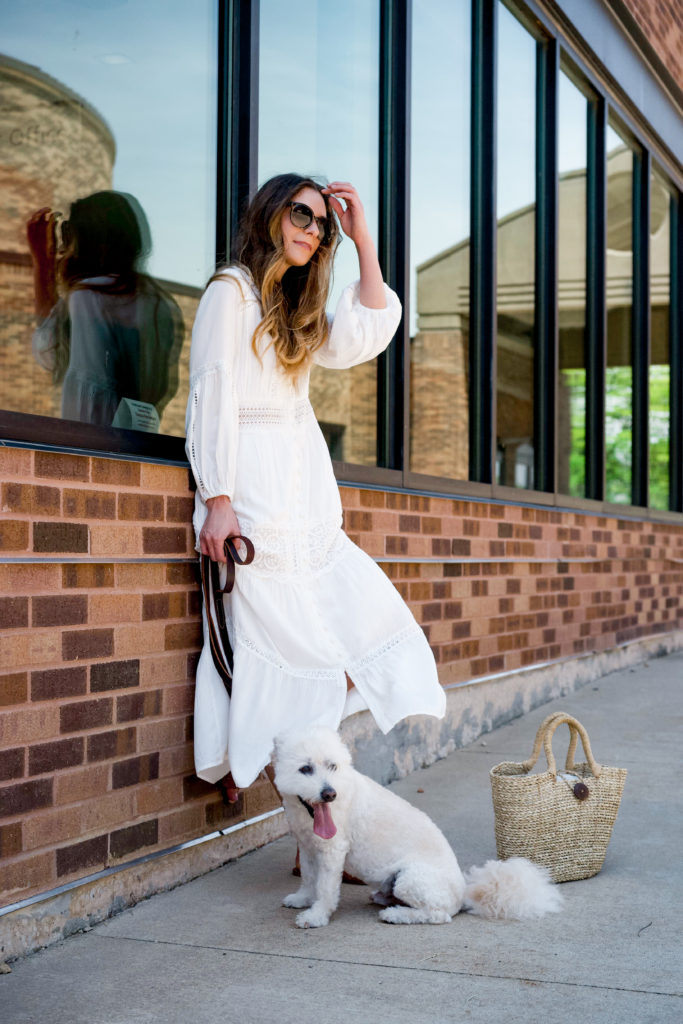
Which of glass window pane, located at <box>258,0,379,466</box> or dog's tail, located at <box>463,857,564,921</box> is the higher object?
glass window pane, located at <box>258,0,379,466</box>

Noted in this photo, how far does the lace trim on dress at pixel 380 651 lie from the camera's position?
354 cm

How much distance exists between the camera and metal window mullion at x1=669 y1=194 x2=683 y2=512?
34.8ft

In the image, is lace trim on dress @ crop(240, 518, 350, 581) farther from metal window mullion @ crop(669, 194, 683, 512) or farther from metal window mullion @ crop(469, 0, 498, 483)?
metal window mullion @ crop(669, 194, 683, 512)

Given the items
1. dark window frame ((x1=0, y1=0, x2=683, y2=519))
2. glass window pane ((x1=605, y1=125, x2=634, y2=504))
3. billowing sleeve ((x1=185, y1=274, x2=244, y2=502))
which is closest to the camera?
billowing sleeve ((x1=185, y1=274, x2=244, y2=502))

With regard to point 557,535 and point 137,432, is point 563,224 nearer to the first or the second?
point 557,535

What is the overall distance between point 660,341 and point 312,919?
8.24 m

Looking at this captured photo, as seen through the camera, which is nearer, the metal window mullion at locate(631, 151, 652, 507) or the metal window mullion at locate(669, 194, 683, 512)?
the metal window mullion at locate(631, 151, 652, 507)

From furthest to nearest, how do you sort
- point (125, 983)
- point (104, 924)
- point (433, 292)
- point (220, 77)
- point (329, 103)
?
point (433, 292) < point (329, 103) < point (220, 77) < point (104, 924) < point (125, 983)

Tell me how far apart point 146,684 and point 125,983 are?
3.11 feet

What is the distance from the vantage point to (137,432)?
357 cm

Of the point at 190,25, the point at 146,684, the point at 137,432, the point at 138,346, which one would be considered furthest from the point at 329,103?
the point at 146,684

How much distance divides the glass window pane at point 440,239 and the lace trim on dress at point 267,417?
2.60 metres

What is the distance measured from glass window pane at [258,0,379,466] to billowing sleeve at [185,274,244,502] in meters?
1.85

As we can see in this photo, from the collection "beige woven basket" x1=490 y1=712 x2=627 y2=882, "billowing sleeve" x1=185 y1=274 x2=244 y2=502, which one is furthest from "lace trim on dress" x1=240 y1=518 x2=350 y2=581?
"beige woven basket" x1=490 y1=712 x2=627 y2=882
